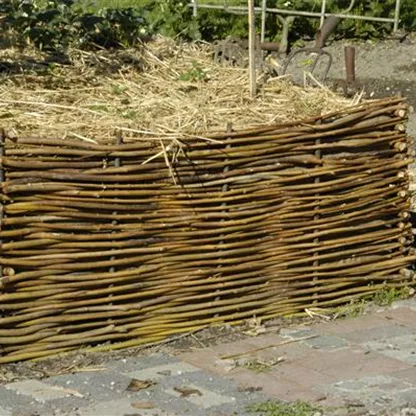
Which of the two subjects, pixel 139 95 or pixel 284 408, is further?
pixel 139 95

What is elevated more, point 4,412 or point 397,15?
point 397,15

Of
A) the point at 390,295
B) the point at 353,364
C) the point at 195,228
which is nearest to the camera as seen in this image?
the point at 353,364

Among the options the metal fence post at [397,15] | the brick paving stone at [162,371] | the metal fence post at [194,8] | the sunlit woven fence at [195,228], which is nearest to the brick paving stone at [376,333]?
the sunlit woven fence at [195,228]

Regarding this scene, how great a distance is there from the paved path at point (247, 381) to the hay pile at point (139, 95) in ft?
3.60

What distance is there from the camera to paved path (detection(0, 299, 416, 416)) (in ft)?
17.8

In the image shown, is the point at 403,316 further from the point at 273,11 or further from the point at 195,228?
the point at 273,11

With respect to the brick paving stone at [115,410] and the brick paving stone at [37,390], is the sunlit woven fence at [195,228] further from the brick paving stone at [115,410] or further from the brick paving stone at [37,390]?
the brick paving stone at [115,410]

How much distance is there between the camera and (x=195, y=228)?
6242 mm

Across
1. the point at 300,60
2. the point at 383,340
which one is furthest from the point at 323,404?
the point at 300,60

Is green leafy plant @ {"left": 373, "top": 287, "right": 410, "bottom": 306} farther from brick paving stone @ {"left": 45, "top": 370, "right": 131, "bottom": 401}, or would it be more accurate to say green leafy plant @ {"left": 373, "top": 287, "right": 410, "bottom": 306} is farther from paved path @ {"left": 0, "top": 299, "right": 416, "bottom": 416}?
brick paving stone @ {"left": 45, "top": 370, "right": 131, "bottom": 401}

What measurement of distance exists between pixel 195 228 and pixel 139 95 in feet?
3.31

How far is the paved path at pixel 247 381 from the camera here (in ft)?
17.8

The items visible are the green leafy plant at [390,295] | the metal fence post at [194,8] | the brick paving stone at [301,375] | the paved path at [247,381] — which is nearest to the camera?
the paved path at [247,381]

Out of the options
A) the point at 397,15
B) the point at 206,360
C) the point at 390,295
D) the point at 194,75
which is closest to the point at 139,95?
the point at 194,75
